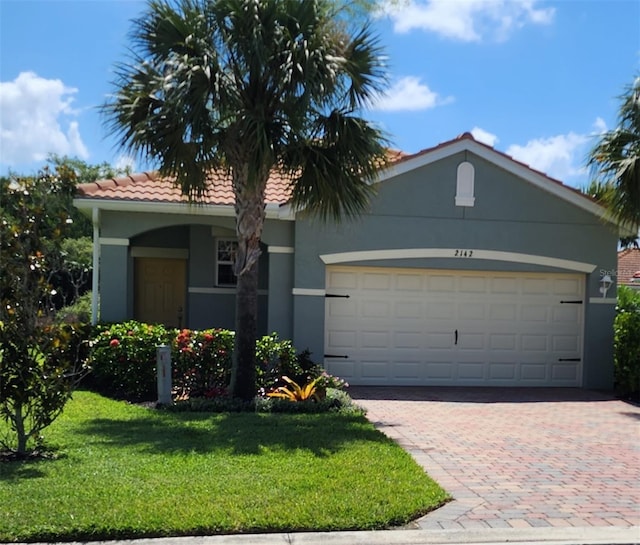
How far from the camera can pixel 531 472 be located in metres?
6.91

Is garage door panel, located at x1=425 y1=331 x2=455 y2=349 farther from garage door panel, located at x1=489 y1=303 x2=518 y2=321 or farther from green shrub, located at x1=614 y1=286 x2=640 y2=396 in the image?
green shrub, located at x1=614 y1=286 x2=640 y2=396

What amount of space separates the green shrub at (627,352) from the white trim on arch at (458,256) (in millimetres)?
1243

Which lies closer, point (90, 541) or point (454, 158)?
point (90, 541)

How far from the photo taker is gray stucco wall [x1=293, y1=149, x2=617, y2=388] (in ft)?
41.2

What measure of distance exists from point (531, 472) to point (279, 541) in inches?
128

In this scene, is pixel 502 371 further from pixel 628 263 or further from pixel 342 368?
pixel 628 263

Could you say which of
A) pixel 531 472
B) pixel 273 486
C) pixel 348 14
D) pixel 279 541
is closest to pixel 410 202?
pixel 348 14

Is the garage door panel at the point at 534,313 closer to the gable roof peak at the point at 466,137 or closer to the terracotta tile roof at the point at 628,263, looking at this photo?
the gable roof peak at the point at 466,137

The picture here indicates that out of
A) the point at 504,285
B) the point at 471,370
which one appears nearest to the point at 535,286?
the point at 504,285

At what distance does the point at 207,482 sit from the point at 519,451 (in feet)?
12.9

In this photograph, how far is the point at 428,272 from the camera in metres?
13.3

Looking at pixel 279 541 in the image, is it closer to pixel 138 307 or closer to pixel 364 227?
pixel 364 227

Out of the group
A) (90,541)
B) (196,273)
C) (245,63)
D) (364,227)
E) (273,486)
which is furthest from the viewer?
(196,273)

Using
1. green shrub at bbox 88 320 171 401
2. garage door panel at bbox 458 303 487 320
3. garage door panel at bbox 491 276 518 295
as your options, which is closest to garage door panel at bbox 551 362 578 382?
garage door panel at bbox 491 276 518 295
